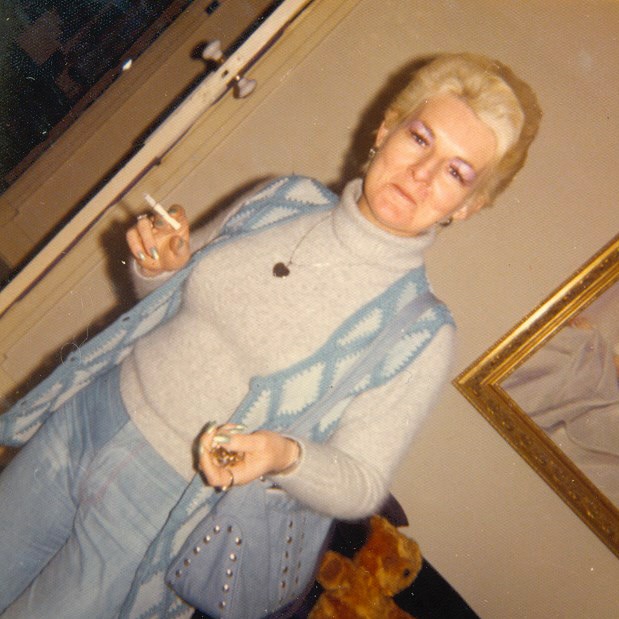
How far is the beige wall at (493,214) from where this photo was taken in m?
1.78

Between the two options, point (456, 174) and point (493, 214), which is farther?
point (493, 214)

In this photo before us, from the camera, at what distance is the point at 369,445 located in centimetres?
92

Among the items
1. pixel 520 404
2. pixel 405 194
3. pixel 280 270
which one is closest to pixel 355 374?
pixel 280 270

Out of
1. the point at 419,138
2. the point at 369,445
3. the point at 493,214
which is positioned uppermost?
the point at 493,214

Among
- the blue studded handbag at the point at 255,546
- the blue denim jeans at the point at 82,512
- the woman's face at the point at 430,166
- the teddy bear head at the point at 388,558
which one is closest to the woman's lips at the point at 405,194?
the woman's face at the point at 430,166

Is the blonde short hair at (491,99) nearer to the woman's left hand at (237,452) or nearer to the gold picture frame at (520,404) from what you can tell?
the woman's left hand at (237,452)

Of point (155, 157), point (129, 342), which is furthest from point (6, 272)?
point (129, 342)

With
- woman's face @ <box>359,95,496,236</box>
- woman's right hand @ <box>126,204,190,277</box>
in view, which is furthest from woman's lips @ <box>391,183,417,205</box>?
woman's right hand @ <box>126,204,190,277</box>

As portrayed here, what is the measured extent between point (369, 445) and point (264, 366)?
25cm

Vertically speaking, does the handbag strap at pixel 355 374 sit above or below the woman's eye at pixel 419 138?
below

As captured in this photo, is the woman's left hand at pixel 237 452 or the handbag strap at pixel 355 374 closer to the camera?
the woman's left hand at pixel 237 452

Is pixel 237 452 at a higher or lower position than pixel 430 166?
lower

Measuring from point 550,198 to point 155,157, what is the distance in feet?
4.64

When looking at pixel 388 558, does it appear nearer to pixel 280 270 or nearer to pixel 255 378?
pixel 255 378
